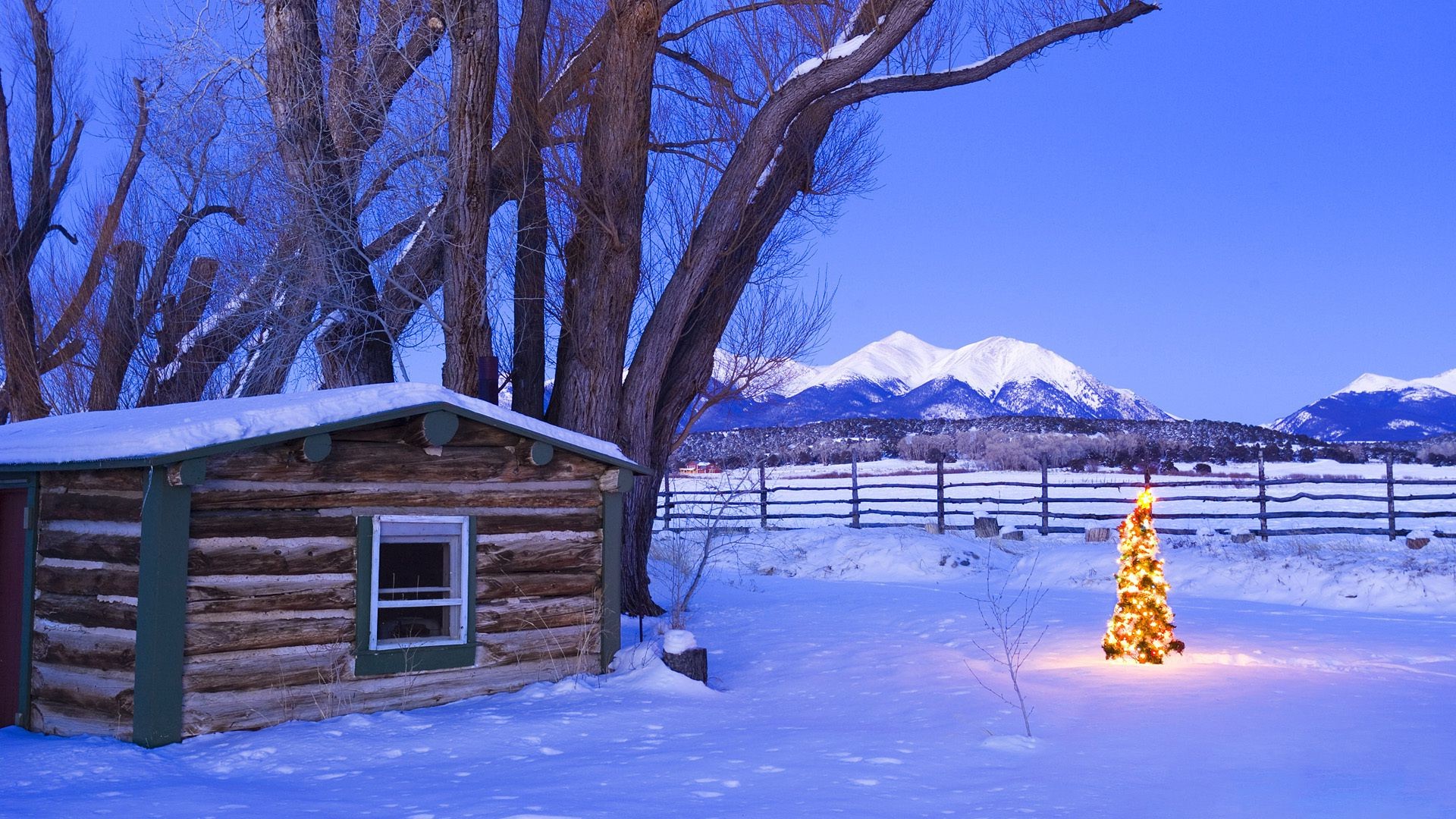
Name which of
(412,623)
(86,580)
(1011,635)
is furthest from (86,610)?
(1011,635)

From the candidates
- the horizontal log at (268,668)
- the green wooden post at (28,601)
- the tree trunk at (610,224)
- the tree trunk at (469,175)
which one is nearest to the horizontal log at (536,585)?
the horizontal log at (268,668)

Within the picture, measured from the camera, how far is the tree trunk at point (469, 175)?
38.1 ft

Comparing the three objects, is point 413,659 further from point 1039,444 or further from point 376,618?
point 1039,444

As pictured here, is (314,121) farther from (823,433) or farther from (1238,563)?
(823,433)

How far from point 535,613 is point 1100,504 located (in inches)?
1044

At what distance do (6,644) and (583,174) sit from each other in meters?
Result: 6.92

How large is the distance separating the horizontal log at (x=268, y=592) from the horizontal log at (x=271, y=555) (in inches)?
1.6

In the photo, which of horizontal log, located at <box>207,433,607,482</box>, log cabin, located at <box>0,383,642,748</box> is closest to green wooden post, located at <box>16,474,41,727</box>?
log cabin, located at <box>0,383,642,748</box>

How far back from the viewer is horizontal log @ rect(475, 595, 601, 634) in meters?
8.28

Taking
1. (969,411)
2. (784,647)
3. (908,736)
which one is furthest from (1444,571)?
(969,411)

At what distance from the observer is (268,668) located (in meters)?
7.21

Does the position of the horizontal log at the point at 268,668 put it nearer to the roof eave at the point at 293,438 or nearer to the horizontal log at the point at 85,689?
the horizontal log at the point at 85,689

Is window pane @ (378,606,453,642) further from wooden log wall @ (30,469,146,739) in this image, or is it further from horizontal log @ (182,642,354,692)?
wooden log wall @ (30,469,146,739)

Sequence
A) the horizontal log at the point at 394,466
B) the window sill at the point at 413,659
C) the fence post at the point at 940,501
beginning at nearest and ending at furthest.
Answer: the horizontal log at the point at 394,466, the window sill at the point at 413,659, the fence post at the point at 940,501
